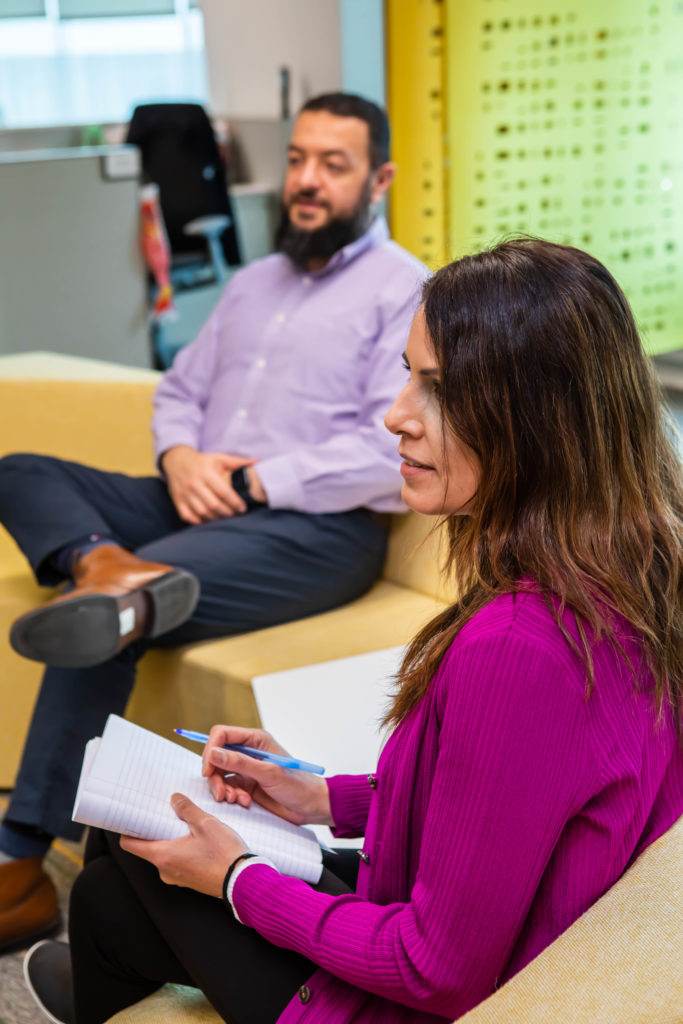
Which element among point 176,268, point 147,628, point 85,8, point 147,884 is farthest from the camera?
point 85,8

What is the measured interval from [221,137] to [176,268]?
1.24 m

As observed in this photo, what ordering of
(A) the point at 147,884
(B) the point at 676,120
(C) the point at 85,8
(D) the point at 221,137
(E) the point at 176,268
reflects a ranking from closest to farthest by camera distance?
(A) the point at 147,884
(B) the point at 676,120
(E) the point at 176,268
(D) the point at 221,137
(C) the point at 85,8

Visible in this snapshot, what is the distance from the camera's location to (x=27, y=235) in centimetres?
421

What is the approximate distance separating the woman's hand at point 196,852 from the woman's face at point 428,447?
1.15ft

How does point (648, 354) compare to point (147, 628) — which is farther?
point (147, 628)

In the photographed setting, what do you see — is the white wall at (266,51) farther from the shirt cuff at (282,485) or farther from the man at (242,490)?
the shirt cuff at (282,485)

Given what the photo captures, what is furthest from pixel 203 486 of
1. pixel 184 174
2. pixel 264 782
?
pixel 184 174

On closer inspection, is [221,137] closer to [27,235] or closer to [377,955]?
[27,235]

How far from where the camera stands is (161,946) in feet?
3.51

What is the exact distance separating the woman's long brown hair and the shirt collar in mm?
1480

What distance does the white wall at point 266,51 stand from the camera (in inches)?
172

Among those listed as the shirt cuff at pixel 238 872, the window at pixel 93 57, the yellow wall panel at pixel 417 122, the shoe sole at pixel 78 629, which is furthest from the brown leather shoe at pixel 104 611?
the window at pixel 93 57

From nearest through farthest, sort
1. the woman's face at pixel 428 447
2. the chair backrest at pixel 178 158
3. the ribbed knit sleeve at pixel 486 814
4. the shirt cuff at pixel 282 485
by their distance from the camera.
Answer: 1. the ribbed knit sleeve at pixel 486 814
2. the woman's face at pixel 428 447
3. the shirt cuff at pixel 282 485
4. the chair backrest at pixel 178 158

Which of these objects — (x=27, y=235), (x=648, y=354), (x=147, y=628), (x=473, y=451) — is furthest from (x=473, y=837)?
(x=27, y=235)
